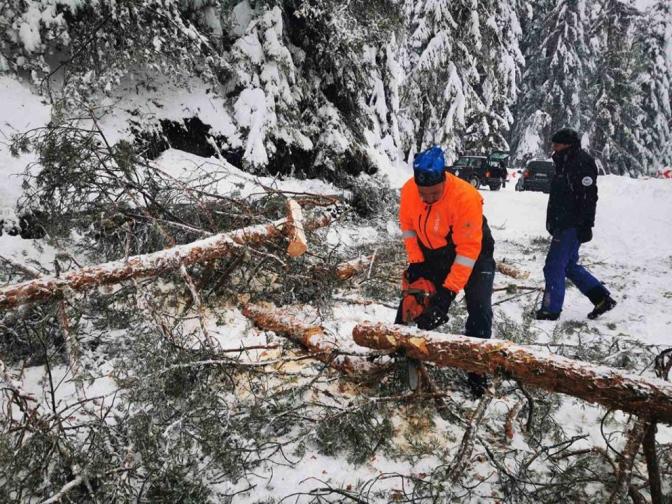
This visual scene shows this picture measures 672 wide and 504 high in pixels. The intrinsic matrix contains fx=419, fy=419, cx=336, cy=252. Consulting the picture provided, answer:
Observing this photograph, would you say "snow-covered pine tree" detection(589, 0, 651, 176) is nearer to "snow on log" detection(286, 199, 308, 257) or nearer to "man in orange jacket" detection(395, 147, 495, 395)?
"snow on log" detection(286, 199, 308, 257)

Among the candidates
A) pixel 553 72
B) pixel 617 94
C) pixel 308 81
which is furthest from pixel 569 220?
pixel 553 72

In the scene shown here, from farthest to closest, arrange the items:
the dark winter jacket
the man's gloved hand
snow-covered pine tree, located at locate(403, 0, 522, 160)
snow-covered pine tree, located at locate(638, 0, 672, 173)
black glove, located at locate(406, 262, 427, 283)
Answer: snow-covered pine tree, located at locate(638, 0, 672, 173) < snow-covered pine tree, located at locate(403, 0, 522, 160) < the dark winter jacket < black glove, located at locate(406, 262, 427, 283) < the man's gloved hand

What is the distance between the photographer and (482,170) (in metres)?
17.5

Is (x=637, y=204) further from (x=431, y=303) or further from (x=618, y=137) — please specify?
(x=618, y=137)

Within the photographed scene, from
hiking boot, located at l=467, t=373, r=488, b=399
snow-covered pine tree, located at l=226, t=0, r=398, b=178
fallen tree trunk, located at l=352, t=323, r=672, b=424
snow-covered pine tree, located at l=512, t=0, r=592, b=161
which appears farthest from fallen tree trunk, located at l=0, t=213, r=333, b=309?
snow-covered pine tree, located at l=512, t=0, r=592, b=161

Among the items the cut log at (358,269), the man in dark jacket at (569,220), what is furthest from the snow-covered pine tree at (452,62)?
the man in dark jacket at (569,220)

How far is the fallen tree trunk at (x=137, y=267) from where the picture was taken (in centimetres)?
258

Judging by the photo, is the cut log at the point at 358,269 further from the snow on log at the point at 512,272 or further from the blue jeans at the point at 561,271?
the blue jeans at the point at 561,271

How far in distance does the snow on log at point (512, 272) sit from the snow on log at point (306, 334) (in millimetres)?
3486

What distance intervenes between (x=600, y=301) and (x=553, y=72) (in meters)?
26.3

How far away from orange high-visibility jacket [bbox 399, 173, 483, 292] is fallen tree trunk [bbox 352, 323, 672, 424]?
558 millimetres

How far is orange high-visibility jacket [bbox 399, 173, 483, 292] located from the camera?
9.27 ft

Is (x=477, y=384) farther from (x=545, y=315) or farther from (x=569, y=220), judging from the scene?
(x=569, y=220)

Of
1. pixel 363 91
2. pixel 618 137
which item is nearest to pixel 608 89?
pixel 618 137
